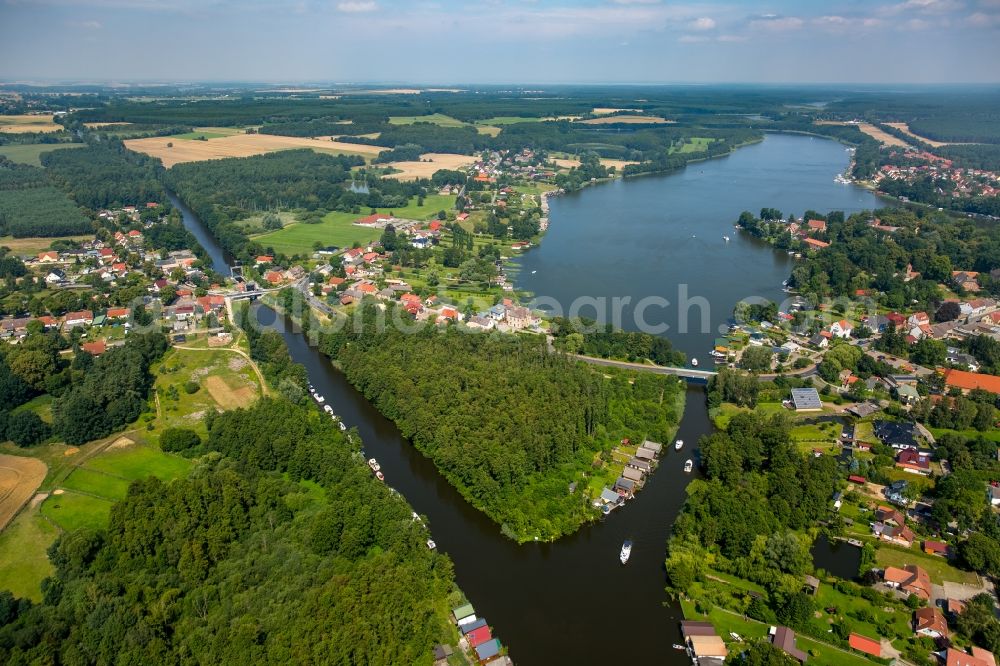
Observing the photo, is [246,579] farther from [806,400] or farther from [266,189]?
[266,189]

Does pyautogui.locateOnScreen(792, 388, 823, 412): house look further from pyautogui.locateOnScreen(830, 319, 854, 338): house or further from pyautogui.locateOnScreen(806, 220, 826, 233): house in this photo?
pyautogui.locateOnScreen(806, 220, 826, 233): house

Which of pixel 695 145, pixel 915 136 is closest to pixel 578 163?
pixel 695 145

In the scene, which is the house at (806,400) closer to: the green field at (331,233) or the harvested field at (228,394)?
the harvested field at (228,394)

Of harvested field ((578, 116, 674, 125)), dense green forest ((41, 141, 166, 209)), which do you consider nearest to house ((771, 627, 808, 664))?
dense green forest ((41, 141, 166, 209))

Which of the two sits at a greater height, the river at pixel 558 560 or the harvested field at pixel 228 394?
the harvested field at pixel 228 394

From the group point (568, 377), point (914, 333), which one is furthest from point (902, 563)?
point (914, 333)

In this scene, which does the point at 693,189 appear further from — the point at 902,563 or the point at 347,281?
the point at 902,563

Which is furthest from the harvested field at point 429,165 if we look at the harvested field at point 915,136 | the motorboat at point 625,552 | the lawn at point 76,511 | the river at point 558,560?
the harvested field at point 915,136

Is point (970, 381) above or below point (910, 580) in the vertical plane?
above
